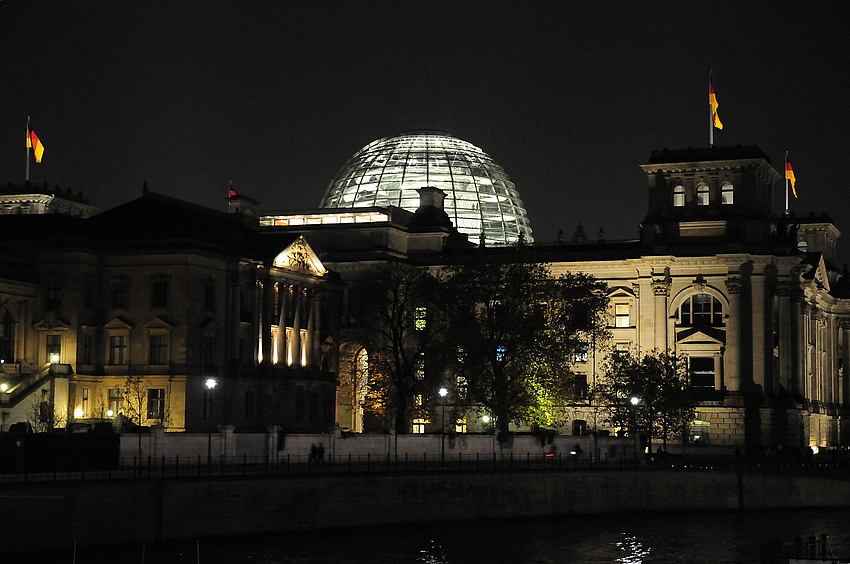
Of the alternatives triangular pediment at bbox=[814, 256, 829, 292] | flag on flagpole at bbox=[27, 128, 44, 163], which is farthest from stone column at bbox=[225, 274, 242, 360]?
triangular pediment at bbox=[814, 256, 829, 292]

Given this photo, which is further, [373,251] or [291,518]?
[373,251]

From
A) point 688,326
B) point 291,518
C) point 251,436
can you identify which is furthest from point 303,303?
point 291,518

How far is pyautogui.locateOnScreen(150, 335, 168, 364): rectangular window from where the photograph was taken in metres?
120

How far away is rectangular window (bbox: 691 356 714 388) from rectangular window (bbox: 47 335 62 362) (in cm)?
5771

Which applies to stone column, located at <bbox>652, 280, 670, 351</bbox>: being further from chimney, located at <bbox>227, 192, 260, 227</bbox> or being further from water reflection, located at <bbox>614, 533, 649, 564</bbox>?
water reflection, located at <bbox>614, 533, 649, 564</bbox>

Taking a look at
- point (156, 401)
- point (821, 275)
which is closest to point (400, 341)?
point (156, 401)

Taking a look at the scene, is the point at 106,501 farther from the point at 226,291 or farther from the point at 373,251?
the point at 373,251

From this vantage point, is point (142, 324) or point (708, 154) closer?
point (142, 324)

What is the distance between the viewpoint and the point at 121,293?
401ft

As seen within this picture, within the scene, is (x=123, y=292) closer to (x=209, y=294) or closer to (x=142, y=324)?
(x=142, y=324)

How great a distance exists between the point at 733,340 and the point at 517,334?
118 ft

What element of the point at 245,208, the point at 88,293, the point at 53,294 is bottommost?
the point at 53,294

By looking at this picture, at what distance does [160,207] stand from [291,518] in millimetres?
56051

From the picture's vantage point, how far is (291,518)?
262 ft
